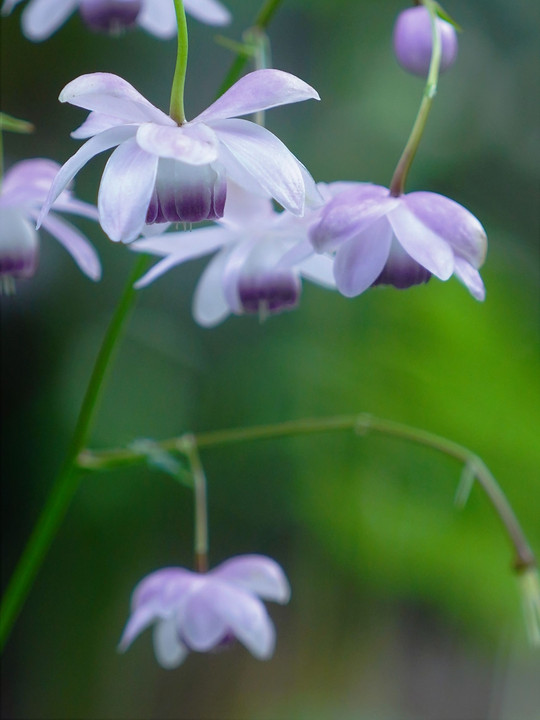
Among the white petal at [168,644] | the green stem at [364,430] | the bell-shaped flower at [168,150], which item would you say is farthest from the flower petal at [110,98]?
the white petal at [168,644]

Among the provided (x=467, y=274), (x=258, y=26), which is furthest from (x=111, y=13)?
(x=467, y=274)

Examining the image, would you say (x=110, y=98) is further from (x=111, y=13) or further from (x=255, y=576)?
(x=255, y=576)

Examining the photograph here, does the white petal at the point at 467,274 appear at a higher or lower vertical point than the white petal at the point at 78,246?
higher

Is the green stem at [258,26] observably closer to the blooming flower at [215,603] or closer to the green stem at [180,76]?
the green stem at [180,76]

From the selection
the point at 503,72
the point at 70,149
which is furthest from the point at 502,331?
the point at 70,149

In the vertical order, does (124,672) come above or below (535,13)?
below

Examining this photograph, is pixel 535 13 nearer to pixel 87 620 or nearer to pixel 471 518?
pixel 471 518
